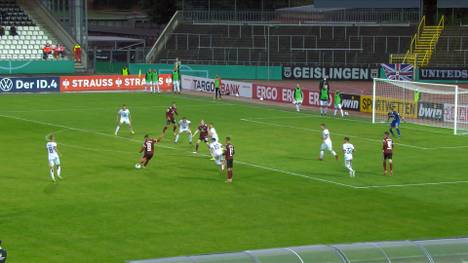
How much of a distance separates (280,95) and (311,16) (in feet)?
103

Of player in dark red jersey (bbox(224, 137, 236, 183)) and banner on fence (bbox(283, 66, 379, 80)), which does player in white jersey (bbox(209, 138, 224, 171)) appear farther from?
banner on fence (bbox(283, 66, 379, 80))

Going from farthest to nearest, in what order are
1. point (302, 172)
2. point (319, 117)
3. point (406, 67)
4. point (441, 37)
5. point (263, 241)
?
point (441, 37)
point (406, 67)
point (319, 117)
point (302, 172)
point (263, 241)

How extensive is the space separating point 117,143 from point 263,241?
2267 cm

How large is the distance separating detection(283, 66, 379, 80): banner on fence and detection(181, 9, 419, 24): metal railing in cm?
814

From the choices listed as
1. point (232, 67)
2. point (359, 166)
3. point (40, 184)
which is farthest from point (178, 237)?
point (232, 67)

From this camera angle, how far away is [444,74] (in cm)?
8788

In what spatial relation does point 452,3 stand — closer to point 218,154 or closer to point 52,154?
point 218,154

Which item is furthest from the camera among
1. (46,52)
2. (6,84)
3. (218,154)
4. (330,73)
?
(330,73)

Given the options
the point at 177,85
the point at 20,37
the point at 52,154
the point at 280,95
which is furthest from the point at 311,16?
the point at 52,154

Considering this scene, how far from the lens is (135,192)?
1478 inches

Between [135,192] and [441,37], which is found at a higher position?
[441,37]

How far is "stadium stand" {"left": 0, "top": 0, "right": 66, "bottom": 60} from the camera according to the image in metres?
90.1

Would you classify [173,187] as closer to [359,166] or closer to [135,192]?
[135,192]

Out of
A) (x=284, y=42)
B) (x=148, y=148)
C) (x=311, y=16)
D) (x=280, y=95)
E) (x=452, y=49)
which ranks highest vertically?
(x=311, y=16)
